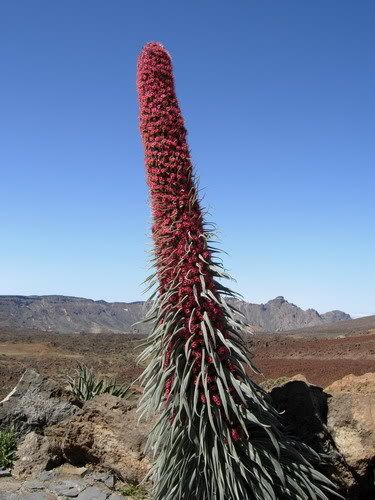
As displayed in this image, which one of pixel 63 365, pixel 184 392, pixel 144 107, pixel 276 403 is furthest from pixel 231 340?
pixel 63 365

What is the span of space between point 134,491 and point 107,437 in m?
0.79

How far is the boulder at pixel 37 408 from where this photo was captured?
767 centimetres

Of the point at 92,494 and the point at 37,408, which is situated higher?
the point at 37,408

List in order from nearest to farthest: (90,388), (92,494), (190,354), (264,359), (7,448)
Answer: (190,354), (92,494), (7,448), (90,388), (264,359)

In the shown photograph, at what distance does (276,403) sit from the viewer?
6.59 meters

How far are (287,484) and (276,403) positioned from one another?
2.01m

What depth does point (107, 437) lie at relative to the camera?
6871mm

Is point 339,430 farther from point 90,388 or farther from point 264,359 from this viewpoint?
point 264,359

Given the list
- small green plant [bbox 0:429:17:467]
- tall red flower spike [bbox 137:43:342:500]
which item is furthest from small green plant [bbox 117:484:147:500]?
tall red flower spike [bbox 137:43:342:500]

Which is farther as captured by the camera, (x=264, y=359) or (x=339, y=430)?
(x=264, y=359)

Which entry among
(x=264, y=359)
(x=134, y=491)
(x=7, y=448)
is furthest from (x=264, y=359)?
(x=134, y=491)

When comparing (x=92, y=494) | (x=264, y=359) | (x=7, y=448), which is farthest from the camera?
(x=264, y=359)

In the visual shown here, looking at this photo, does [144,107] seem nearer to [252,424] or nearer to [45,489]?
[252,424]

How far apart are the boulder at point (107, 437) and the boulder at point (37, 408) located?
0.96ft
